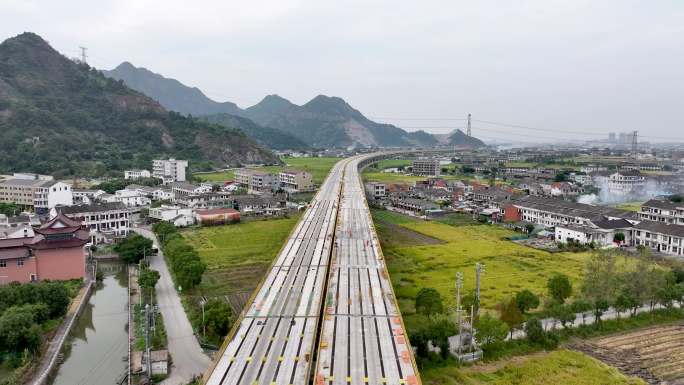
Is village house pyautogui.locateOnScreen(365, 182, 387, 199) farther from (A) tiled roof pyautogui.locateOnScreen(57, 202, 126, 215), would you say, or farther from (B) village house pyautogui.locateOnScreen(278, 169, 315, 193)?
(A) tiled roof pyautogui.locateOnScreen(57, 202, 126, 215)

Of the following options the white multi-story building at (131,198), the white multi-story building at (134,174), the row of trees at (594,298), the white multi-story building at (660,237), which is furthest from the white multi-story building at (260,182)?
the row of trees at (594,298)

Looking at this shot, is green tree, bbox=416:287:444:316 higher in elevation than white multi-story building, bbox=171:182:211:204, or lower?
lower

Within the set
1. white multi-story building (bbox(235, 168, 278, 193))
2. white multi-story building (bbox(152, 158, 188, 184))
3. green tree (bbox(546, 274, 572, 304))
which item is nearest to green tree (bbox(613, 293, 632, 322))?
green tree (bbox(546, 274, 572, 304))

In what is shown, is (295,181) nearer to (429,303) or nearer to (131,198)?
(131,198)

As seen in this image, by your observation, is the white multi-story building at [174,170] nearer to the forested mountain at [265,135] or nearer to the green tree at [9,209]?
the green tree at [9,209]

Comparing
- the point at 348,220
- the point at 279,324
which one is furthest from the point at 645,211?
the point at 279,324

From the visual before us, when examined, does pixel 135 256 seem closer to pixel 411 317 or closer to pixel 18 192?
pixel 411 317
